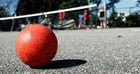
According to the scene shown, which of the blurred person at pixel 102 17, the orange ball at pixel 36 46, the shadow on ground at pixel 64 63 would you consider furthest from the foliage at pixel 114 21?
the orange ball at pixel 36 46

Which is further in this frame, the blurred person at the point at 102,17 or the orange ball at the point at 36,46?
the blurred person at the point at 102,17

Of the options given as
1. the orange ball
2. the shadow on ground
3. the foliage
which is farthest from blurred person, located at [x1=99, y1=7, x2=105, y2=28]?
the orange ball

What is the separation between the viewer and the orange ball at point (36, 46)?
6.69 meters

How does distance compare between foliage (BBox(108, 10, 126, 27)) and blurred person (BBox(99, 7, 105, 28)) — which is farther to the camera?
Result: foliage (BBox(108, 10, 126, 27))

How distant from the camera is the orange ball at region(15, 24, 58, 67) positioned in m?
6.69

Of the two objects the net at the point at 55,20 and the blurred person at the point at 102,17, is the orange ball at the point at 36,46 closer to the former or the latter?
the net at the point at 55,20

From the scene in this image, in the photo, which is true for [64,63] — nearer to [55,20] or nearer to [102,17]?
[55,20]

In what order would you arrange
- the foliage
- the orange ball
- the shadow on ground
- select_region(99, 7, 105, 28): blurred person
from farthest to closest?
the foliage, select_region(99, 7, 105, 28): blurred person, the shadow on ground, the orange ball

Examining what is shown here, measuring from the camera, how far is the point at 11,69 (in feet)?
22.4

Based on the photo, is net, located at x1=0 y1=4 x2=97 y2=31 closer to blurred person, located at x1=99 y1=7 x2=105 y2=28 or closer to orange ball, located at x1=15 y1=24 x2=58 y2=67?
blurred person, located at x1=99 y1=7 x2=105 y2=28

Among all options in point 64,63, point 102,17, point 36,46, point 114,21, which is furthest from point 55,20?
point 36,46

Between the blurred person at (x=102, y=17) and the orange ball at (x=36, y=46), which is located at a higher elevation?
the orange ball at (x=36, y=46)

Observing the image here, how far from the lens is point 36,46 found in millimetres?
6695

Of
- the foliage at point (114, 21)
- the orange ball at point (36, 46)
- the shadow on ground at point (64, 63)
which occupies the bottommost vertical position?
the foliage at point (114, 21)
